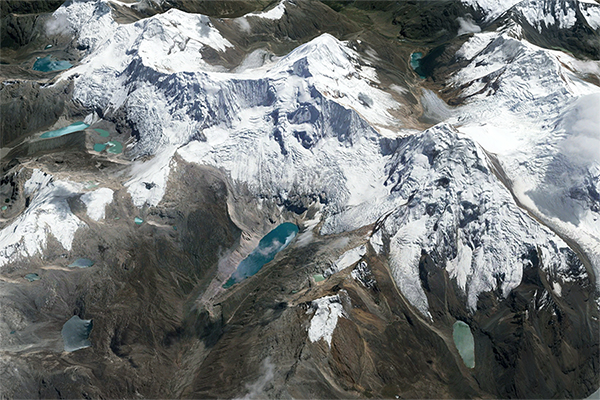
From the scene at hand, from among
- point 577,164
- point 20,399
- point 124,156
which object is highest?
point 577,164

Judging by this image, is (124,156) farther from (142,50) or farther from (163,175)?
(142,50)

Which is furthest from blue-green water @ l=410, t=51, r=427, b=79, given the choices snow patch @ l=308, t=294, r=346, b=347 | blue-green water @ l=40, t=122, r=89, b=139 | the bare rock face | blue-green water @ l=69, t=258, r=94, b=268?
blue-green water @ l=69, t=258, r=94, b=268

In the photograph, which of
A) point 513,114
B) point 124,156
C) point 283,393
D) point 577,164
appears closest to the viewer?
point 283,393

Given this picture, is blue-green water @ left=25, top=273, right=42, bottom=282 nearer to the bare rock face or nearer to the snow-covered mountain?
the bare rock face

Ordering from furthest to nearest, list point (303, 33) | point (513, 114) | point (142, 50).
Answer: point (303, 33) → point (142, 50) → point (513, 114)

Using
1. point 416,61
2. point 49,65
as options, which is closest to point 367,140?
→ point 416,61

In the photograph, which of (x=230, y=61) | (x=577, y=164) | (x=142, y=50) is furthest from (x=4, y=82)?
(x=577, y=164)

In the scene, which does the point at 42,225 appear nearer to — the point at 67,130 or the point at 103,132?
the point at 103,132

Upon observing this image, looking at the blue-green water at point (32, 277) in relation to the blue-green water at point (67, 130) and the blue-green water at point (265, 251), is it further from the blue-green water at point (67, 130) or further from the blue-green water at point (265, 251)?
the blue-green water at point (67, 130)
